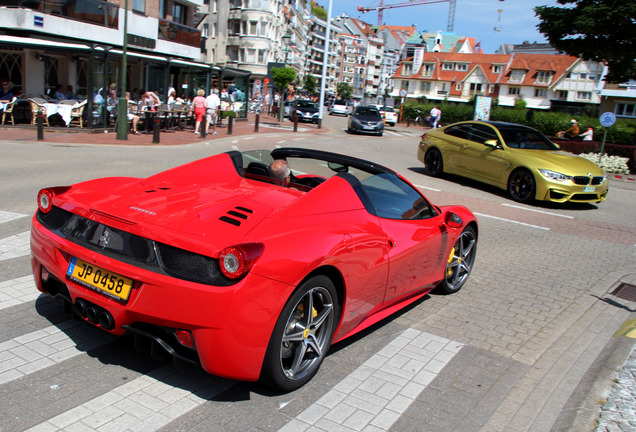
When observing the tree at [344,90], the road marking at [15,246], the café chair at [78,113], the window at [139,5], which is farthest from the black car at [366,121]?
the tree at [344,90]

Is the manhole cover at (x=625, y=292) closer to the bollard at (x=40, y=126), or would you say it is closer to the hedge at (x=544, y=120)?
the bollard at (x=40, y=126)

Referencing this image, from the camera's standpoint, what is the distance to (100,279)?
11.3 feet

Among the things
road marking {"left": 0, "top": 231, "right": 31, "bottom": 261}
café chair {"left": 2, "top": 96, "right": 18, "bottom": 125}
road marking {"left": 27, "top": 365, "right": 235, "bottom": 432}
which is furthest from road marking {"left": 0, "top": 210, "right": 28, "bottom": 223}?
café chair {"left": 2, "top": 96, "right": 18, "bottom": 125}

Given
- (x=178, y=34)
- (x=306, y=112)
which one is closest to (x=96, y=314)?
(x=178, y=34)

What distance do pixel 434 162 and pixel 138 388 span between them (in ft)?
42.7

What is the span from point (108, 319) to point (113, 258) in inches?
14.5

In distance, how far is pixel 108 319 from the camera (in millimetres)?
3412

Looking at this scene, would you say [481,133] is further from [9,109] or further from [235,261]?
[9,109]

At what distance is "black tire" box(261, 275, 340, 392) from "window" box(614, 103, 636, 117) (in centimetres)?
7134

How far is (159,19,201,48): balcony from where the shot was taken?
34.2m

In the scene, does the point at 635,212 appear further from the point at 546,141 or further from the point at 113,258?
the point at 113,258

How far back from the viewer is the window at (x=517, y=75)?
9038 cm

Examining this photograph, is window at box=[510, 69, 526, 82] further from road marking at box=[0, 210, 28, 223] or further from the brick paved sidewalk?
road marking at box=[0, 210, 28, 223]

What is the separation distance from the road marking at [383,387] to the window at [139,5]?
31816 mm
